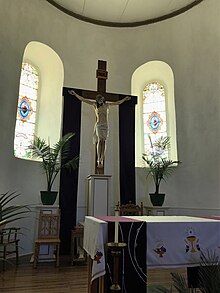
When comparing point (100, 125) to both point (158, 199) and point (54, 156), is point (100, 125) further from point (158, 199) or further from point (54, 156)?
point (158, 199)

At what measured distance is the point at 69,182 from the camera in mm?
5570

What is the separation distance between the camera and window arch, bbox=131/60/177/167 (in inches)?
259

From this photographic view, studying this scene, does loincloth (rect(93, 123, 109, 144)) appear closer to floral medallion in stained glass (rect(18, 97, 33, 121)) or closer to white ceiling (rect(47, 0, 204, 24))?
floral medallion in stained glass (rect(18, 97, 33, 121))

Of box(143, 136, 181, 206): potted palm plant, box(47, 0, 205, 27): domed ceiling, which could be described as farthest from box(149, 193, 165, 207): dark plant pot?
box(47, 0, 205, 27): domed ceiling

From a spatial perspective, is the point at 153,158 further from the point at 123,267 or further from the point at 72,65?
the point at 123,267

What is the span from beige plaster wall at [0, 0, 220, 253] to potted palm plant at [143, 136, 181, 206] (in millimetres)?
236

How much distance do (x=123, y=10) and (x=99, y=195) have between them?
4.45m

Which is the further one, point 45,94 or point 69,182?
point 45,94

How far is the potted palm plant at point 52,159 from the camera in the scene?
4.95 m

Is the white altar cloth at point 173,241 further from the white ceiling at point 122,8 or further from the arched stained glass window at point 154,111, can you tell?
the white ceiling at point 122,8

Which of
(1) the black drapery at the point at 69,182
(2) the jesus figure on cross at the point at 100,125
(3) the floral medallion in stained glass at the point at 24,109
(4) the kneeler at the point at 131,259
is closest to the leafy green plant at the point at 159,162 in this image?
(2) the jesus figure on cross at the point at 100,125

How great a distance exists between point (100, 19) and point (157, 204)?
468 centimetres

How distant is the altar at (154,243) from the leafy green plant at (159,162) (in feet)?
10.4

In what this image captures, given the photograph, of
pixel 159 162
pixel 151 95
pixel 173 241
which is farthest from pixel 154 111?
pixel 173 241
